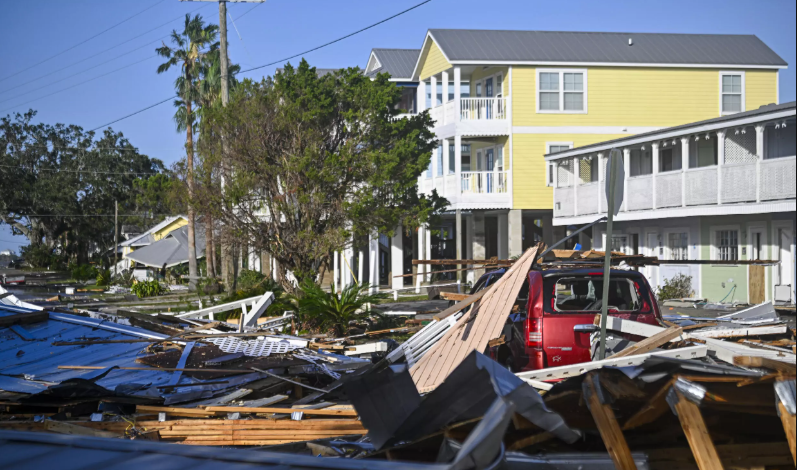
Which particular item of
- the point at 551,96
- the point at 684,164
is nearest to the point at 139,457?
the point at 684,164

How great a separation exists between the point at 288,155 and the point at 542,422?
1804cm

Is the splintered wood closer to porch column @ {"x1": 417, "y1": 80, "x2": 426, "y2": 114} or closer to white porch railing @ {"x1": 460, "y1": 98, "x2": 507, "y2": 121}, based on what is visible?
white porch railing @ {"x1": 460, "y1": 98, "x2": 507, "y2": 121}

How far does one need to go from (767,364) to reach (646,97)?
28.9 m

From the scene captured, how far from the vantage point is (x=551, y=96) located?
29.5 meters

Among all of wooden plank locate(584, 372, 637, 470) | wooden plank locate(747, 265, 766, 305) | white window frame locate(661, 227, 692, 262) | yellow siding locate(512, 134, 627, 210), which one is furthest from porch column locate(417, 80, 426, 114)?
wooden plank locate(584, 372, 637, 470)

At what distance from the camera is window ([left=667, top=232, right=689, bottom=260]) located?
963 inches

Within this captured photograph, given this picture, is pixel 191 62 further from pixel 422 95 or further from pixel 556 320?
pixel 556 320

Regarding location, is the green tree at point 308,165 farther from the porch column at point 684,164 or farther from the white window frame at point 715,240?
the white window frame at point 715,240

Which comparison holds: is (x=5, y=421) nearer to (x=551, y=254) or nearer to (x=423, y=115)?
(x=551, y=254)

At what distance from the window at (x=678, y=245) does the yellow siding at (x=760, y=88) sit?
842cm

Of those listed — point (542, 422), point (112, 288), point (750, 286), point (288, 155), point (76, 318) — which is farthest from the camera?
point (112, 288)

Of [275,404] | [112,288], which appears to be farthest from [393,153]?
[112,288]

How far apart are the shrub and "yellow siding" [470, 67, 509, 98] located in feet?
32.4

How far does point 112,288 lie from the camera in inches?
1554
